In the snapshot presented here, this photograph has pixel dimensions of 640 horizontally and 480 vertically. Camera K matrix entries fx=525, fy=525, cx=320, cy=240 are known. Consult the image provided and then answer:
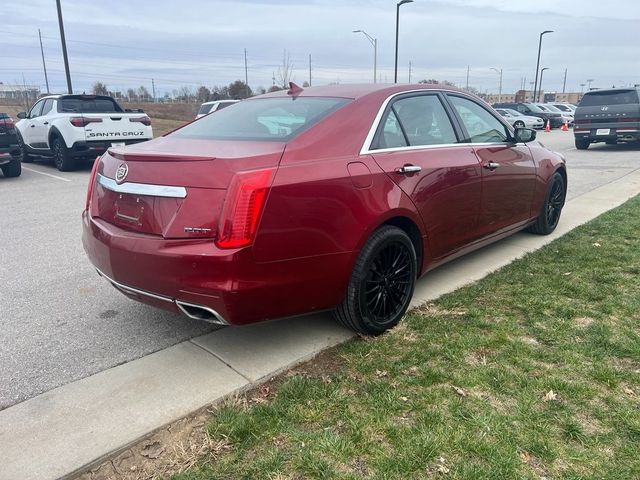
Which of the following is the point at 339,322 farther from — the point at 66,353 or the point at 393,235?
the point at 66,353

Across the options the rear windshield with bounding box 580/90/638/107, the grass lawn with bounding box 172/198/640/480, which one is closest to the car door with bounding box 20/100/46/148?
the grass lawn with bounding box 172/198/640/480

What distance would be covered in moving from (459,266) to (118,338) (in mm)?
3010

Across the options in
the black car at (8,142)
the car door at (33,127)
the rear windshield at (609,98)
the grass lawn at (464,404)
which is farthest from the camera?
the rear windshield at (609,98)

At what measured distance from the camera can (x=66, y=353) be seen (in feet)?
10.8

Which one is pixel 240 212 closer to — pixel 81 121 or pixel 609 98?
pixel 81 121

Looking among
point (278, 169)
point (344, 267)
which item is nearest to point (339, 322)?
point (344, 267)

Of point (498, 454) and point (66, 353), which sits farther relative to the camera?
point (66, 353)

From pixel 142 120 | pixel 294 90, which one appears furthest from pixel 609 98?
pixel 294 90

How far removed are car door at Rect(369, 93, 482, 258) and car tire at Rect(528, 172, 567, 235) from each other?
1.83 metres

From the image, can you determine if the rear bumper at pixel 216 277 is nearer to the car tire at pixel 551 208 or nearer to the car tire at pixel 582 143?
the car tire at pixel 551 208

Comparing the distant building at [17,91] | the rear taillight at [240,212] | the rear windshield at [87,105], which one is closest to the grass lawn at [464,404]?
the rear taillight at [240,212]

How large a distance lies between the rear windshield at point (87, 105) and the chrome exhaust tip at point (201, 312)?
33.5ft

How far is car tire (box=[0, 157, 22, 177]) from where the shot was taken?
10.9m

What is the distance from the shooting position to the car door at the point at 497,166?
437cm
